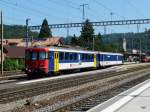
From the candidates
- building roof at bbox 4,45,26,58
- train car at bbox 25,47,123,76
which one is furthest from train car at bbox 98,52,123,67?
building roof at bbox 4,45,26,58

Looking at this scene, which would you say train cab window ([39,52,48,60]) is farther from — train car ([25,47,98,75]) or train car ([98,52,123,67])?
train car ([98,52,123,67])

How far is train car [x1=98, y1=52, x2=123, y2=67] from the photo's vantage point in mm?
64688

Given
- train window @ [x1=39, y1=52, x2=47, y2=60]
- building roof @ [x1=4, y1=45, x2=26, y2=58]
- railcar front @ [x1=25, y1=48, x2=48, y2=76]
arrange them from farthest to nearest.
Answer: building roof @ [x1=4, y1=45, x2=26, y2=58] < train window @ [x1=39, y1=52, x2=47, y2=60] < railcar front @ [x1=25, y1=48, x2=48, y2=76]

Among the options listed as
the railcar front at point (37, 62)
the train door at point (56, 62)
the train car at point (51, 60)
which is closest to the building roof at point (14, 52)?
the train car at point (51, 60)

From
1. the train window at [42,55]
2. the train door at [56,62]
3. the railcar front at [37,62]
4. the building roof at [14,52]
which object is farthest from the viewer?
the building roof at [14,52]

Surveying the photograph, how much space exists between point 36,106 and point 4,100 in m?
2.64

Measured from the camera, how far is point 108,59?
71.0 metres

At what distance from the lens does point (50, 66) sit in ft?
129

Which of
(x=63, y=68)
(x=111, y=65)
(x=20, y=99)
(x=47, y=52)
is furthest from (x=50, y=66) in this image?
(x=111, y=65)

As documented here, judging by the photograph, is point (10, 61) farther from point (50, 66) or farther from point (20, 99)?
point (20, 99)

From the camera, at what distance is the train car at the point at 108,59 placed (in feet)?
212

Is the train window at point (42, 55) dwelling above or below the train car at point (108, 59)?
above

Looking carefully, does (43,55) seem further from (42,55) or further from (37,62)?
(37,62)

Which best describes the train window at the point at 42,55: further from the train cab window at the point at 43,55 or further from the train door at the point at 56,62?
the train door at the point at 56,62
